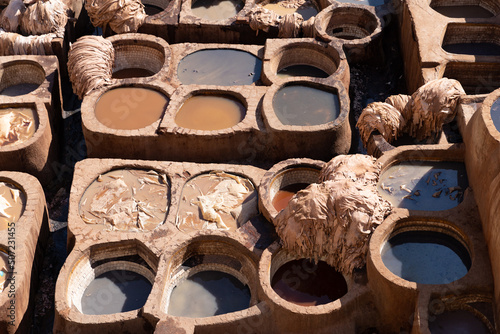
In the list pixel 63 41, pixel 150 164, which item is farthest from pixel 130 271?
pixel 63 41

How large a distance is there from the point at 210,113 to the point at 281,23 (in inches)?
160

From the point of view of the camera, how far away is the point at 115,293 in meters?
14.7

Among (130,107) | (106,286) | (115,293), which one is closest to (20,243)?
(106,286)

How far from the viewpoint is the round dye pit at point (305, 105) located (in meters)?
17.5

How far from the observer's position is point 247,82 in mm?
19031

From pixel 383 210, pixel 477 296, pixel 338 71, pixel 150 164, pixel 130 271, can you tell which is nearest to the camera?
pixel 477 296

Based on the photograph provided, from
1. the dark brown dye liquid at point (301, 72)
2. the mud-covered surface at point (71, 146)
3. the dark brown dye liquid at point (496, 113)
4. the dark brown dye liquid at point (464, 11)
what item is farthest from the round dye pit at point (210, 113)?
the dark brown dye liquid at point (464, 11)

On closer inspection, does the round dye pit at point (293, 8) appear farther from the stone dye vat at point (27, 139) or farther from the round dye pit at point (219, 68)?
the stone dye vat at point (27, 139)

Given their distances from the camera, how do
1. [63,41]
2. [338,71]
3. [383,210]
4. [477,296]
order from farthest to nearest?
1. [63,41]
2. [338,71]
3. [383,210]
4. [477,296]

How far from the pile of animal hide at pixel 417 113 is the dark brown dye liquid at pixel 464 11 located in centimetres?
464

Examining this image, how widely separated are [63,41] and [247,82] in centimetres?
524

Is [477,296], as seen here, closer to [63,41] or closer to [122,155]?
[122,155]

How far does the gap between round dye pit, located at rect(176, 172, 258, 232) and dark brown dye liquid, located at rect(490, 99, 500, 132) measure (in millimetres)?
5134

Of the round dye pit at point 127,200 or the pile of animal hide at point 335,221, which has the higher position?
the pile of animal hide at point 335,221
